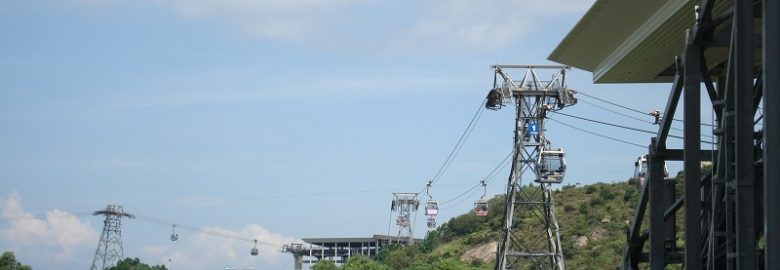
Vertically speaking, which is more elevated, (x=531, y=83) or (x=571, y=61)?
(x=531, y=83)

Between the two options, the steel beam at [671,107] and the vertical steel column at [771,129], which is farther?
the steel beam at [671,107]

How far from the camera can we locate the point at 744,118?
13.9 m

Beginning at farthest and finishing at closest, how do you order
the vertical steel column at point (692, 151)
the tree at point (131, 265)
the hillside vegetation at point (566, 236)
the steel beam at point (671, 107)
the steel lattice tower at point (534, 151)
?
the tree at point (131, 265), the hillside vegetation at point (566, 236), the steel lattice tower at point (534, 151), the steel beam at point (671, 107), the vertical steel column at point (692, 151)

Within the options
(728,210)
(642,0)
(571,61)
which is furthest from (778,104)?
(571,61)

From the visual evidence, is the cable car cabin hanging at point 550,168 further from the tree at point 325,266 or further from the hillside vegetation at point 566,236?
the tree at point 325,266

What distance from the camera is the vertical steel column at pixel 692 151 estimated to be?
1630cm

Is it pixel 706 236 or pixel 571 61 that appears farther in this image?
pixel 571 61

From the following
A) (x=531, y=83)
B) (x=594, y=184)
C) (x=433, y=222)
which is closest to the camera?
(x=531, y=83)

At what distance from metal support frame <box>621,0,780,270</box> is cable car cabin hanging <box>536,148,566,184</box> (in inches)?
1360

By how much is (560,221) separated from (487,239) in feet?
21.1

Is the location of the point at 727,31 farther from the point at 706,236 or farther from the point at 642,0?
the point at 706,236

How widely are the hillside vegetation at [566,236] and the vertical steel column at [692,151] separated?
56221 millimetres

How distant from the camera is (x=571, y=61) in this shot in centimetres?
2358

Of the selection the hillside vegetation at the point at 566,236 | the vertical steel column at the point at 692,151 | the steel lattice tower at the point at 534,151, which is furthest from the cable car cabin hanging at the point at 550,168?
the vertical steel column at the point at 692,151
